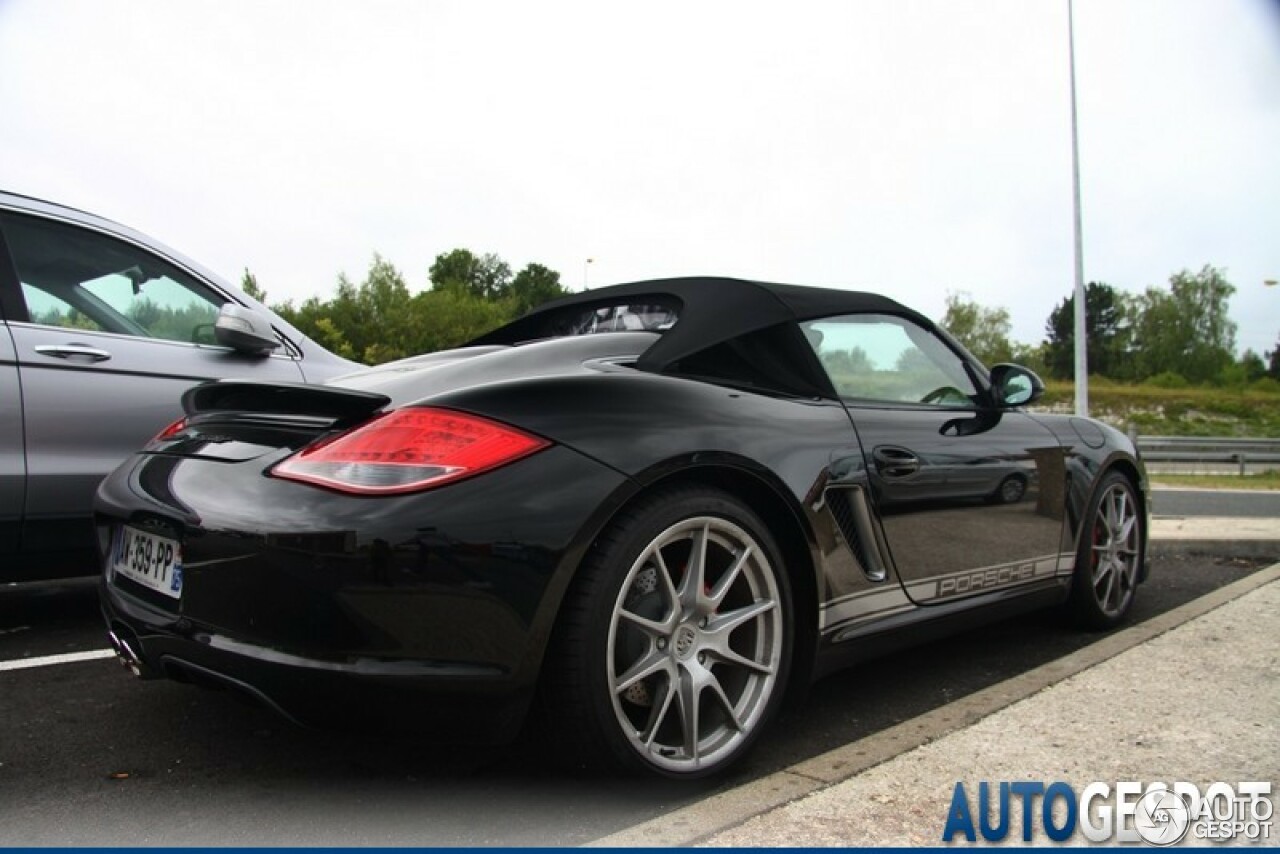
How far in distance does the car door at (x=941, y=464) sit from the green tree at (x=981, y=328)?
2230 inches

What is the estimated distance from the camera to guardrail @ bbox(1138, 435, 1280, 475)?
68.7 feet

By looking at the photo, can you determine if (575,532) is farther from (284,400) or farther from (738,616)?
(284,400)

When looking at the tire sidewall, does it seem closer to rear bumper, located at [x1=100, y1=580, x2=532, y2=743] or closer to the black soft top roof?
rear bumper, located at [x1=100, y1=580, x2=532, y2=743]

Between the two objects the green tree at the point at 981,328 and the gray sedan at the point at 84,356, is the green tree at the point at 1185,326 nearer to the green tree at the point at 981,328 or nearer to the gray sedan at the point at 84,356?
the green tree at the point at 981,328

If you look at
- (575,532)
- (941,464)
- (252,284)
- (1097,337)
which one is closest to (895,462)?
(941,464)

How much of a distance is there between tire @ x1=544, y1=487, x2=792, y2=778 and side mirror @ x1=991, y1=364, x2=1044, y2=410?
5.27 feet

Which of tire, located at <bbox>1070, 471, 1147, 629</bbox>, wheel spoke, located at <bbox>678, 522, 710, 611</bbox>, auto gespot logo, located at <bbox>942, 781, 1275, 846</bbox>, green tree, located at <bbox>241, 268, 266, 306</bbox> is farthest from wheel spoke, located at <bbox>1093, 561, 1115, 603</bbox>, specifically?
green tree, located at <bbox>241, 268, 266, 306</bbox>

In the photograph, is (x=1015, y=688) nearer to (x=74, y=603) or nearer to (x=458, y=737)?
(x=458, y=737)

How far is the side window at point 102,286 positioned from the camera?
377cm

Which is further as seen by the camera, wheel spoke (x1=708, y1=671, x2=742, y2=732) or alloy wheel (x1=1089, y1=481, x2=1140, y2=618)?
alloy wheel (x1=1089, y1=481, x2=1140, y2=618)

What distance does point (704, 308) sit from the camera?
288cm

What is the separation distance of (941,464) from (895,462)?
0.26 meters

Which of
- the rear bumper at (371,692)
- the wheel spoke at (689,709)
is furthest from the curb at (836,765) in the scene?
the rear bumper at (371,692)

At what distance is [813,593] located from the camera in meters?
2.61
